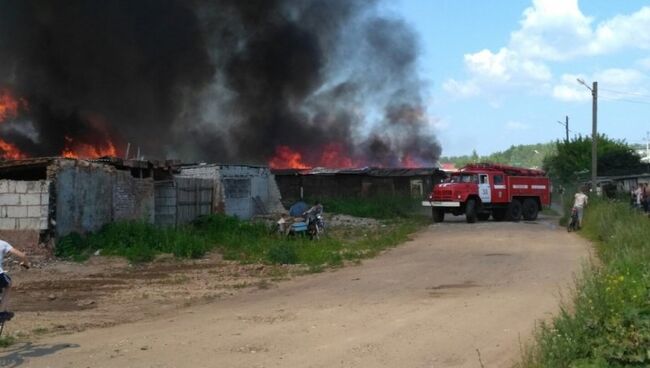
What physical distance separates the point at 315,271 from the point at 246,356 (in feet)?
23.3

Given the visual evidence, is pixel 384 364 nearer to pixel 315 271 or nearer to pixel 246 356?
pixel 246 356

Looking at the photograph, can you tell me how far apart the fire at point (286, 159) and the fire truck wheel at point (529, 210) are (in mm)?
19537

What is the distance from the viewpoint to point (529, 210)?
3064 centimetres

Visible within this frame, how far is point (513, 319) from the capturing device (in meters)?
8.27

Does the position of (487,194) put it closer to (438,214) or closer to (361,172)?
(438,214)

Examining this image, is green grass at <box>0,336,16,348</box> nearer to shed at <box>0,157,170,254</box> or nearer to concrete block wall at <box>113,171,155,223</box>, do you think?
shed at <box>0,157,170,254</box>

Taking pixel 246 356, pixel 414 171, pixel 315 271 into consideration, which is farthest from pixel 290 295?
pixel 414 171

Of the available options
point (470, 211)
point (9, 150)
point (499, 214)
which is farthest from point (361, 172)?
point (9, 150)

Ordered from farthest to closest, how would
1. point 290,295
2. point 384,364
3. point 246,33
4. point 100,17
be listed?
point 246,33, point 100,17, point 290,295, point 384,364

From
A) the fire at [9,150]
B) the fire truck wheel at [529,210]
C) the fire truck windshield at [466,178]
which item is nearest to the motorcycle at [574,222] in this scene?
the fire truck windshield at [466,178]

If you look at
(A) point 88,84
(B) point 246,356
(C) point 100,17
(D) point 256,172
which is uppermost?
(C) point 100,17

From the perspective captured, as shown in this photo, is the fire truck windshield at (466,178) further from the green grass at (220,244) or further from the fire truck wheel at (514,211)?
the green grass at (220,244)

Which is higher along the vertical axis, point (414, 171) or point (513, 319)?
point (414, 171)

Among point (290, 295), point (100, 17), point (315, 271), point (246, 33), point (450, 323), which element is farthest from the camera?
point (246, 33)
